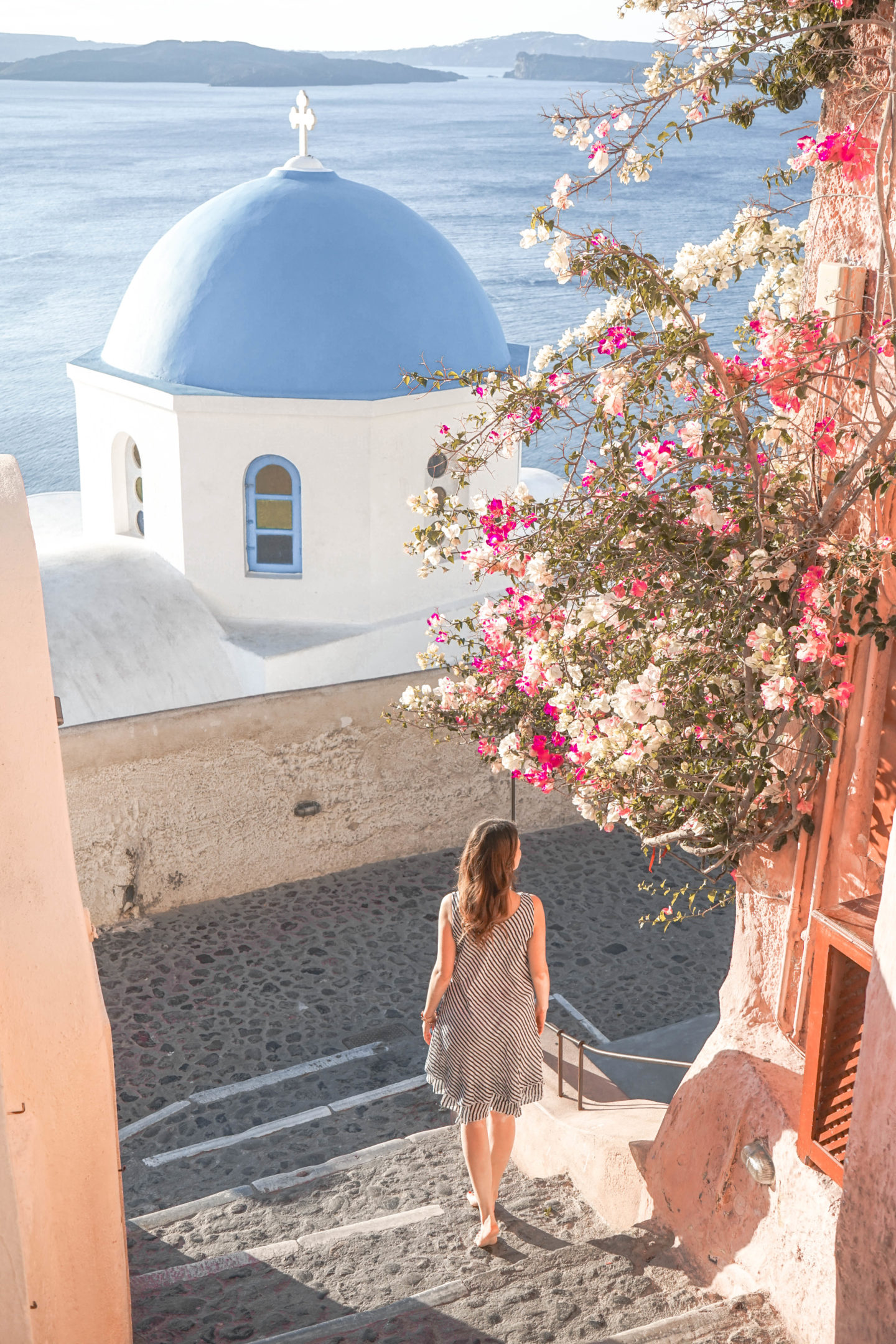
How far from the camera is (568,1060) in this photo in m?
6.89

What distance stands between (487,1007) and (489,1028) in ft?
0.29

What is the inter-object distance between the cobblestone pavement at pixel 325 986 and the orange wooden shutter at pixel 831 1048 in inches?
138

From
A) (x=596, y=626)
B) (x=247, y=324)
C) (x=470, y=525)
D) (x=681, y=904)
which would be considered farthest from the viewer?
(x=247, y=324)

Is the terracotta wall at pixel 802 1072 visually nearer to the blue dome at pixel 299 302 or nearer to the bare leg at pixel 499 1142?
the bare leg at pixel 499 1142

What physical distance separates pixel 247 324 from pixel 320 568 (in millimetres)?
2094

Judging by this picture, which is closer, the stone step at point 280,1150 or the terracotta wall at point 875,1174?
the terracotta wall at point 875,1174

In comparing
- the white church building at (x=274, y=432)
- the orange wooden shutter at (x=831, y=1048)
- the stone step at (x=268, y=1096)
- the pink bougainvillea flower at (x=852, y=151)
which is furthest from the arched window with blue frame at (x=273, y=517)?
the orange wooden shutter at (x=831, y=1048)

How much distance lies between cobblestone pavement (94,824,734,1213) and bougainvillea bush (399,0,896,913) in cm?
342

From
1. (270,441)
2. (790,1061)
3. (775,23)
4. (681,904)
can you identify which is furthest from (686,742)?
(270,441)

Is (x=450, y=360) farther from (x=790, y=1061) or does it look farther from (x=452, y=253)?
(x=790, y=1061)

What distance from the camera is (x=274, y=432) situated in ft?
36.2

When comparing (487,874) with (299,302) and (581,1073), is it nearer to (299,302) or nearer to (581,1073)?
(581,1073)

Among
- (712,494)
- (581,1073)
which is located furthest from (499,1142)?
(712,494)

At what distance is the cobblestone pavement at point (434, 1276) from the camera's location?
4.20 meters
